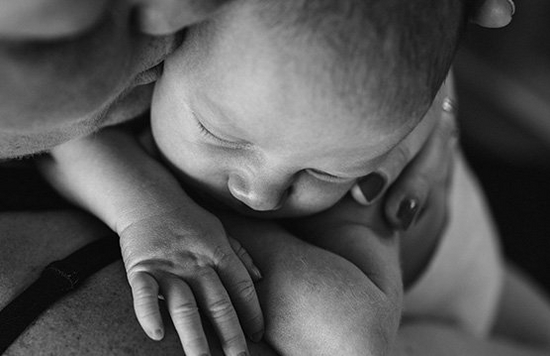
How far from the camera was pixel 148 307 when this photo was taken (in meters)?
0.65

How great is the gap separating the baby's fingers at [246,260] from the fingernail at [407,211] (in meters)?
0.29

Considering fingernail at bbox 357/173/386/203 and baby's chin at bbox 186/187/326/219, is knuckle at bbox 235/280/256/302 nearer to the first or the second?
baby's chin at bbox 186/187/326/219

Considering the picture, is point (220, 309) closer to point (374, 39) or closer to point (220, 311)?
point (220, 311)

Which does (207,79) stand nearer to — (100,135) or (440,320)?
(100,135)

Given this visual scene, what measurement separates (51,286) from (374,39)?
1.28 ft

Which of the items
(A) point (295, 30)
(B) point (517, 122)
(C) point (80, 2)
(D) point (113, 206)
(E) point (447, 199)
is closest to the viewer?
(C) point (80, 2)

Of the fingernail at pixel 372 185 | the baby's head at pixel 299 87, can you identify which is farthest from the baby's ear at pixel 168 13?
the fingernail at pixel 372 185

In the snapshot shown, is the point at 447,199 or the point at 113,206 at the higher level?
the point at 113,206

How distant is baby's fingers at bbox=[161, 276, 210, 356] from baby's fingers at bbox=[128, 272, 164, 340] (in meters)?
0.01

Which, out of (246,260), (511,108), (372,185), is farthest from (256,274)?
(511,108)

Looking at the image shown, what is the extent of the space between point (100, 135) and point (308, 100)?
11.5 inches

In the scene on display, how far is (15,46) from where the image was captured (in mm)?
499

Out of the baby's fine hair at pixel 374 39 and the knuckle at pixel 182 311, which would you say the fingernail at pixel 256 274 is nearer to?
the knuckle at pixel 182 311

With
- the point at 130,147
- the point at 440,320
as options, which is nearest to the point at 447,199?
the point at 440,320
